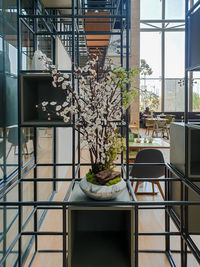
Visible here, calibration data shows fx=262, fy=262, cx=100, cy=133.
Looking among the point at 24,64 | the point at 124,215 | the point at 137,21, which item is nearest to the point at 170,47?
the point at 137,21

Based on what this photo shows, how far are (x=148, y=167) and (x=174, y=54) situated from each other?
1150 centimetres

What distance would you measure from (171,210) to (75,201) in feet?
3.92

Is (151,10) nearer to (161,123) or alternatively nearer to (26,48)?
(161,123)

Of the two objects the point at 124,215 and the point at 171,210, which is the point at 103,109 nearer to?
the point at 124,215

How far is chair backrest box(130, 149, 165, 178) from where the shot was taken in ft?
12.0

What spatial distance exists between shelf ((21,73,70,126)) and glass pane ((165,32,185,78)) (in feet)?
41.4

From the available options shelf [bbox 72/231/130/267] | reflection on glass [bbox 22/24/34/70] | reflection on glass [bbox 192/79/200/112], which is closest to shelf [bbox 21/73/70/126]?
reflection on glass [bbox 22/24/34/70]

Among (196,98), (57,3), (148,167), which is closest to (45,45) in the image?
(57,3)

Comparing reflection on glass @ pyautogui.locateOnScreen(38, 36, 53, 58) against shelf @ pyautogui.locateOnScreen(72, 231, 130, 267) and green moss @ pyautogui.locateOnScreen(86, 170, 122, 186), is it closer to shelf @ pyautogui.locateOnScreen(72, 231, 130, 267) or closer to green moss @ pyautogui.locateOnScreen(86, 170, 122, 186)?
green moss @ pyautogui.locateOnScreen(86, 170, 122, 186)

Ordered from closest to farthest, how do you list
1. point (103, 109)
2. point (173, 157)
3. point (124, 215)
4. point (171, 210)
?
point (103, 109) < point (124, 215) < point (173, 157) < point (171, 210)

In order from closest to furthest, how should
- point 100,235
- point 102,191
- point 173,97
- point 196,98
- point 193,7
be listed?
point 102,191 → point 193,7 → point 100,235 → point 196,98 → point 173,97

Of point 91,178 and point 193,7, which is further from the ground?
point 193,7

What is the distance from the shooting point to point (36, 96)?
2.16 metres

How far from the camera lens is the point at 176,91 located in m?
14.0
